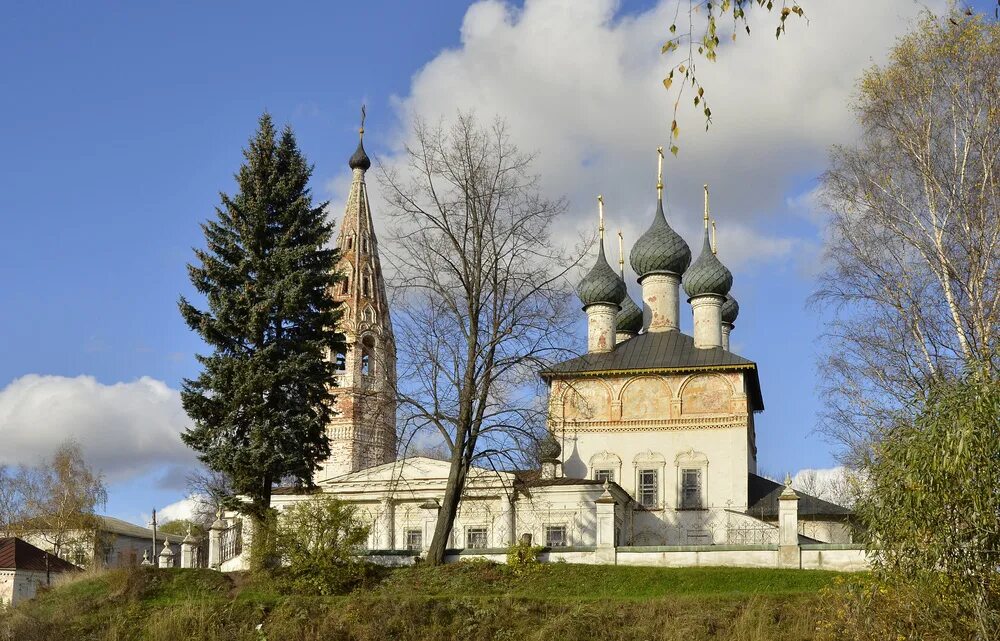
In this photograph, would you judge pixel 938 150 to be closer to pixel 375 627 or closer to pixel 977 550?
pixel 977 550

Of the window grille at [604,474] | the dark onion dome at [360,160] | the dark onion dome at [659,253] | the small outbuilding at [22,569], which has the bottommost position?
the small outbuilding at [22,569]

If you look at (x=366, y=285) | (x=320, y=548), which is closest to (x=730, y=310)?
(x=366, y=285)

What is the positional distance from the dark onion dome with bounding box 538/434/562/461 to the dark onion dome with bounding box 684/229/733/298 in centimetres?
641

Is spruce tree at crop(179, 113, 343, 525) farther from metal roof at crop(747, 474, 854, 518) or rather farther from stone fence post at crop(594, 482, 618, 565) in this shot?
metal roof at crop(747, 474, 854, 518)

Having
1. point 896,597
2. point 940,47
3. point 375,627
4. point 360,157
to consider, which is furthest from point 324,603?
point 360,157

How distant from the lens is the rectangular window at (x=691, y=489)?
96.8 ft

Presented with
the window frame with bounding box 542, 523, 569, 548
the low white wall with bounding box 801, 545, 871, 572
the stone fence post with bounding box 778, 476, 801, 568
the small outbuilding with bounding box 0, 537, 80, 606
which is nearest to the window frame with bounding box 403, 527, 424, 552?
the window frame with bounding box 542, 523, 569, 548

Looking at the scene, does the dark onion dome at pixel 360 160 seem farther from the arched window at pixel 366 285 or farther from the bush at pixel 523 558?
the bush at pixel 523 558

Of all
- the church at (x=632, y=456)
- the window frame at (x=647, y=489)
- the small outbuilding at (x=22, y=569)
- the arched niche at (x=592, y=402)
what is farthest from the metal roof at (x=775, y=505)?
the small outbuilding at (x=22, y=569)

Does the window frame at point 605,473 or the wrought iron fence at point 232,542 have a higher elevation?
the window frame at point 605,473

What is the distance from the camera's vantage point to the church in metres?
27.2

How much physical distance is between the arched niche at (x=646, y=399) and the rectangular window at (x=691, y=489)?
1627 mm

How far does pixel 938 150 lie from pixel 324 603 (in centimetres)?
1321

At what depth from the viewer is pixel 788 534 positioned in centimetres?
2197
